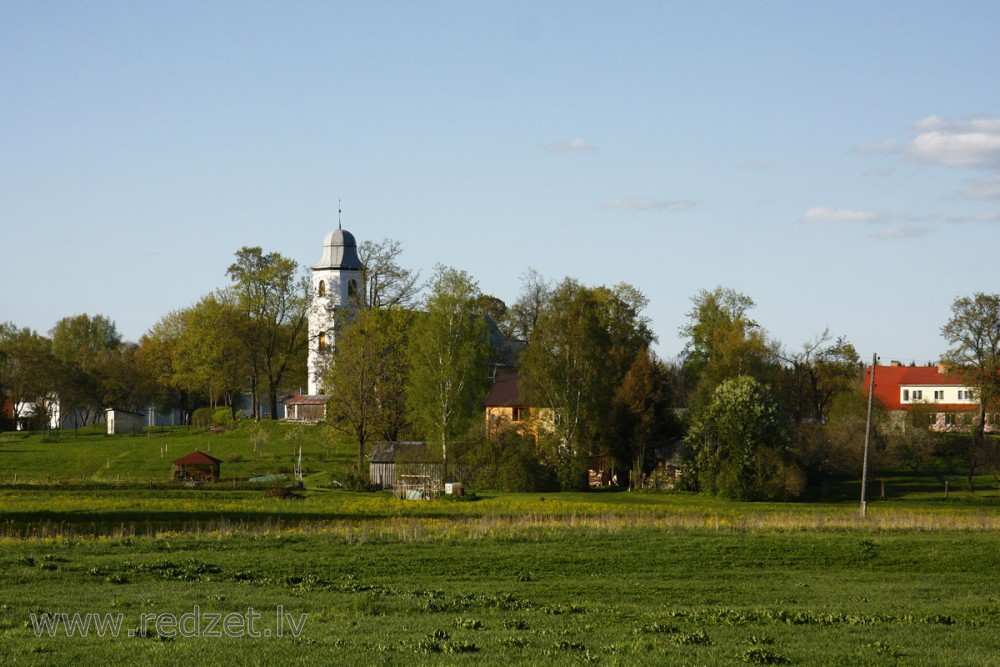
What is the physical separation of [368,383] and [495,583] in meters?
52.3

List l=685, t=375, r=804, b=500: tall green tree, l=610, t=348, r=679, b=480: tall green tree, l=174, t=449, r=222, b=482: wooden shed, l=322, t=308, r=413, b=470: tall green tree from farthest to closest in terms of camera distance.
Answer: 1. l=322, t=308, r=413, b=470: tall green tree
2. l=610, t=348, r=679, b=480: tall green tree
3. l=174, t=449, r=222, b=482: wooden shed
4. l=685, t=375, r=804, b=500: tall green tree

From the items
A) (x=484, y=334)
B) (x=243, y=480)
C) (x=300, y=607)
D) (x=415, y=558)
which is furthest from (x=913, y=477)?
(x=300, y=607)

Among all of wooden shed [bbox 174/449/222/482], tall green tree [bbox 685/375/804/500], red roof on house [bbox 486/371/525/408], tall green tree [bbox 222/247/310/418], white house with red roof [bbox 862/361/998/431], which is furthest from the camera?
white house with red roof [bbox 862/361/998/431]

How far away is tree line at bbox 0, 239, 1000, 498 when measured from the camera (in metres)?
67.1

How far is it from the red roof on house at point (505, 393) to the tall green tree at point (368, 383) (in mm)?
6495

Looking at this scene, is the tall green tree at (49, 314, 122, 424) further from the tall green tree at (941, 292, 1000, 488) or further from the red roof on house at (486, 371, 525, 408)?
the tall green tree at (941, 292, 1000, 488)


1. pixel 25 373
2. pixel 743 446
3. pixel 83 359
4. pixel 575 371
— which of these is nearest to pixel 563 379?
pixel 575 371

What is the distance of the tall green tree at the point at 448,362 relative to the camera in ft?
242

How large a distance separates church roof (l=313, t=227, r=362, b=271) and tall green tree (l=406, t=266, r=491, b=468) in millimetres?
35677

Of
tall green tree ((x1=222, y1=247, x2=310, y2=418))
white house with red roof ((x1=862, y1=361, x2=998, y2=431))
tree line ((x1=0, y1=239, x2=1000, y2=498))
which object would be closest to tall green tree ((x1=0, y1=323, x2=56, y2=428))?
tree line ((x1=0, y1=239, x2=1000, y2=498))

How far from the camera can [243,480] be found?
228 feet

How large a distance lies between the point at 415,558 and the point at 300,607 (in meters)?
9.69

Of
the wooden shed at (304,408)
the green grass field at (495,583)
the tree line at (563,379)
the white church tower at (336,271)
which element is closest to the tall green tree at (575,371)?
the tree line at (563,379)

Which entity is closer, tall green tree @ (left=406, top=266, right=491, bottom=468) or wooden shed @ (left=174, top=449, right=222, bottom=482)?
wooden shed @ (left=174, top=449, right=222, bottom=482)
